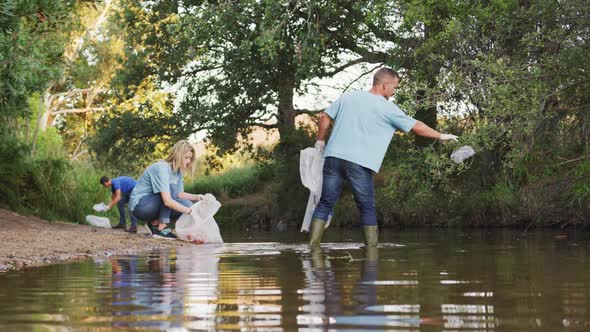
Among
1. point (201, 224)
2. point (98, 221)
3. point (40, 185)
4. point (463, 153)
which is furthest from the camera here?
point (40, 185)

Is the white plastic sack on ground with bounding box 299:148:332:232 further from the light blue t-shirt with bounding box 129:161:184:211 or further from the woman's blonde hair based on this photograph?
the light blue t-shirt with bounding box 129:161:184:211

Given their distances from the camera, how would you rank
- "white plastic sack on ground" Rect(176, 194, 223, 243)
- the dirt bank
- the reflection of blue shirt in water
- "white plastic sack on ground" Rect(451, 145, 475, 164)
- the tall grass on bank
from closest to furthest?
the dirt bank, "white plastic sack on ground" Rect(451, 145, 475, 164), "white plastic sack on ground" Rect(176, 194, 223, 243), the reflection of blue shirt in water, the tall grass on bank

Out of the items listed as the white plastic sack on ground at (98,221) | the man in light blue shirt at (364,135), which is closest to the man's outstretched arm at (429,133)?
the man in light blue shirt at (364,135)

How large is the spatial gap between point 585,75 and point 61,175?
10.9 m

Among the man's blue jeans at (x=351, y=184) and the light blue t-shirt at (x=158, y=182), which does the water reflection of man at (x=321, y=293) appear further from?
the light blue t-shirt at (x=158, y=182)

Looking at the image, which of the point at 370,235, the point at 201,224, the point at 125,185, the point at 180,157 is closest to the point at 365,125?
the point at 370,235

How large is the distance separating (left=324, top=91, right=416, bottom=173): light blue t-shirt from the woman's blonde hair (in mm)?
3061

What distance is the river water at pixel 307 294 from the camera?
4199mm

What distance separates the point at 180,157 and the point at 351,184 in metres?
3.33

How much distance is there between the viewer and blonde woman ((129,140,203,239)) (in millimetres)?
13227

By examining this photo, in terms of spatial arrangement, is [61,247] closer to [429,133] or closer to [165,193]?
[165,193]

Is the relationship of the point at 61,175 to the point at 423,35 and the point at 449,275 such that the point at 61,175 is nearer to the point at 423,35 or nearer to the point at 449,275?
the point at 423,35

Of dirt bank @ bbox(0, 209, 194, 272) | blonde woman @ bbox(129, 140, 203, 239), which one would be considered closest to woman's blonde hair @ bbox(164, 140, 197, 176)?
blonde woman @ bbox(129, 140, 203, 239)

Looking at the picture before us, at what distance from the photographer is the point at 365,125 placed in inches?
422
